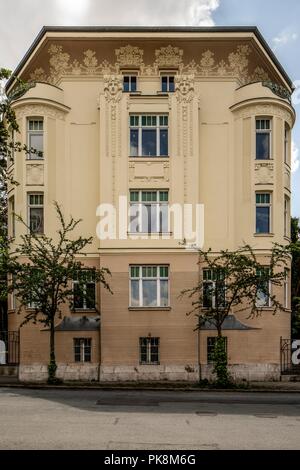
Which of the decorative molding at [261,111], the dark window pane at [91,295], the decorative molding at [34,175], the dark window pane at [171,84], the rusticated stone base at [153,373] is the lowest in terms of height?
the rusticated stone base at [153,373]

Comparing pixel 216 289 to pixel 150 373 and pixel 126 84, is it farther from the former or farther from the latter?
pixel 126 84

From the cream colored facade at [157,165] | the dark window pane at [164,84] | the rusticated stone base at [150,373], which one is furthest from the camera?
the dark window pane at [164,84]

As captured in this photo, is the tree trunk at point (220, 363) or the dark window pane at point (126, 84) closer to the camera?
the tree trunk at point (220, 363)

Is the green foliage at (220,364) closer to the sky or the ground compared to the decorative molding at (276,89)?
closer to the ground

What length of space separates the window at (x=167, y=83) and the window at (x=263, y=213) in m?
6.33

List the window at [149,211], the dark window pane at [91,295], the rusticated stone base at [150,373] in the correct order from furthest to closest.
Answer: the window at [149,211] < the rusticated stone base at [150,373] < the dark window pane at [91,295]

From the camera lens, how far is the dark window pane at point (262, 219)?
28812 mm

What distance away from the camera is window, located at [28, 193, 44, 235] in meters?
28.9

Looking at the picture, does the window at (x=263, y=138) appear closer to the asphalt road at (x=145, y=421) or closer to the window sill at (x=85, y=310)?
the window sill at (x=85, y=310)

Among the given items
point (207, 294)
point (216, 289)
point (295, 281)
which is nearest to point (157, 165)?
point (207, 294)

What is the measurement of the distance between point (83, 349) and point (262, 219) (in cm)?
964

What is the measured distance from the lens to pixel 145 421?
14.6 meters

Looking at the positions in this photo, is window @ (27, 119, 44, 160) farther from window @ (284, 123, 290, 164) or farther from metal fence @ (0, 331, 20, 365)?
window @ (284, 123, 290, 164)

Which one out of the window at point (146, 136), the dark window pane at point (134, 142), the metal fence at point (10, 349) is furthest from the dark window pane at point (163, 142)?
the metal fence at point (10, 349)
